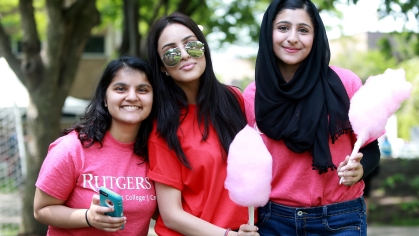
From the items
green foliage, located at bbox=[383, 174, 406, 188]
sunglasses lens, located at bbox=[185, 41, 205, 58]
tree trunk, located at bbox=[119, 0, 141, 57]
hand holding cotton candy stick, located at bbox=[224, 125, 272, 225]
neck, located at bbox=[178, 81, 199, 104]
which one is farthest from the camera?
green foliage, located at bbox=[383, 174, 406, 188]

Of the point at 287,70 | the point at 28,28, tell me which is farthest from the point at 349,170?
the point at 28,28

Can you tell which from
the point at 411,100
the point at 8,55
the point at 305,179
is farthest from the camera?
the point at 411,100

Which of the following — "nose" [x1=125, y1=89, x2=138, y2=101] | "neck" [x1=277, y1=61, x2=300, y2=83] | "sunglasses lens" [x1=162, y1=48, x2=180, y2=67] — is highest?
"sunglasses lens" [x1=162, y1=48, x2=180, y2=67]

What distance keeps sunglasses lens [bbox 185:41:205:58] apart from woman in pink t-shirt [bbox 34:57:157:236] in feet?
1.00

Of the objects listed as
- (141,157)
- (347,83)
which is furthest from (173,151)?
(347,83)

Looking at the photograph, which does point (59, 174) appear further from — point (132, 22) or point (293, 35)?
point (132, 22)

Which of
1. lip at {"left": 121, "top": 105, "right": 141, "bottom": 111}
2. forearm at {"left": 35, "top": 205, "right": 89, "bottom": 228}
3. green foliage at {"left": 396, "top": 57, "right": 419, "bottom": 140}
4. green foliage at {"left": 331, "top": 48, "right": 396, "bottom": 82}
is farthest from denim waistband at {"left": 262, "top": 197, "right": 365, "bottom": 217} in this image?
green foliage at {"left": 331, "top": 48, "right": 396, "bottom": 82}

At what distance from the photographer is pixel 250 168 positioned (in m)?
2.74

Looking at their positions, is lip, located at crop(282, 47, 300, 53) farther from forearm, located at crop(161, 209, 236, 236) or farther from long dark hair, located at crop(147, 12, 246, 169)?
forearm, located at crop(161, 209, 236, 236)

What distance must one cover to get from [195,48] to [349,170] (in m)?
1.13

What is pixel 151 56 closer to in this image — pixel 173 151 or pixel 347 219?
pixel 173 151

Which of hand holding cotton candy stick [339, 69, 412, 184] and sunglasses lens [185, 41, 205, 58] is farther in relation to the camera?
sunglasses lens [185, 41, 205, 58]

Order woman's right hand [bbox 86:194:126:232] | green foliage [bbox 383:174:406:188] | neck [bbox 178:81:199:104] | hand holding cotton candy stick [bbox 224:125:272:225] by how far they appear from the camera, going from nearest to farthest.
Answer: hand holding cotton candy stick [bbox 224:125:272:225] → woman's right hand [bbox 86:194:126:232] → neck [bbox 178:81:199:104] → green foliage [bbox 383:174:406:188]

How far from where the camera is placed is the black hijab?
291 centimetres
